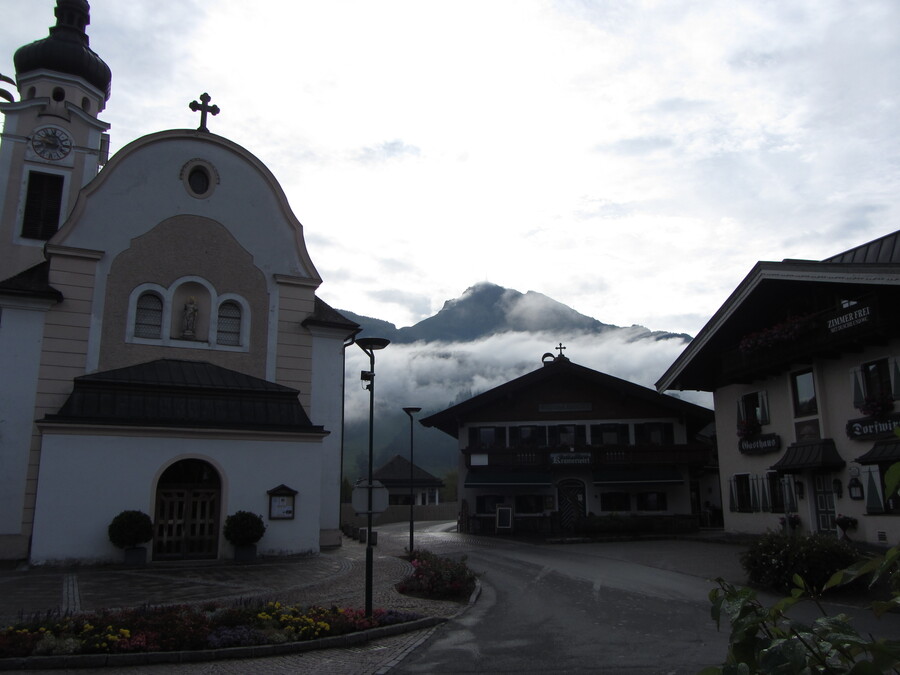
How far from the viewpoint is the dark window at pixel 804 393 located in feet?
86.6

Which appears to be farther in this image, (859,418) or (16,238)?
(16,238)

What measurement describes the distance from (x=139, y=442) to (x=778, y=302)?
22.7m

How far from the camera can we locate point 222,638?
10.8 meters

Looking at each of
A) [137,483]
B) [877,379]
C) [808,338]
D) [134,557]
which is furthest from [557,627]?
[808,338]

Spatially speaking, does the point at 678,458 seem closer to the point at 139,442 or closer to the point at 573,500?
the point at 573,500

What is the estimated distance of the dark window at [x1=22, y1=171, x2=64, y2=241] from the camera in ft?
109

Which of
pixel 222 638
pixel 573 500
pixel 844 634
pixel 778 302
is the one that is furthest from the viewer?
pixel 573 500

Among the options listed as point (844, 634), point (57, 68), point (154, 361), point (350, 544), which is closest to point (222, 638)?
point (844, 634)

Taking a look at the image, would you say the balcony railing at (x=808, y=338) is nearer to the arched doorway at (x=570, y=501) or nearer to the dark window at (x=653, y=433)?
the dark window at (x=653, y=433)

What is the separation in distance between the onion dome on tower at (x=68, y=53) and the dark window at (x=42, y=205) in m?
5.15

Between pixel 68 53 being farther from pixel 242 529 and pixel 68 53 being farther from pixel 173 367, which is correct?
pixel 242 529

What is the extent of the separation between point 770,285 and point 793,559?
14.3 meters

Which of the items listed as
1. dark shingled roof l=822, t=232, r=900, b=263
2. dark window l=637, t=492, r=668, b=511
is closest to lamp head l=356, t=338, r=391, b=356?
dark shingled roof l=822, t=232, r=900, b=263

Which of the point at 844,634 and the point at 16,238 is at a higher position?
the point at 16,238
